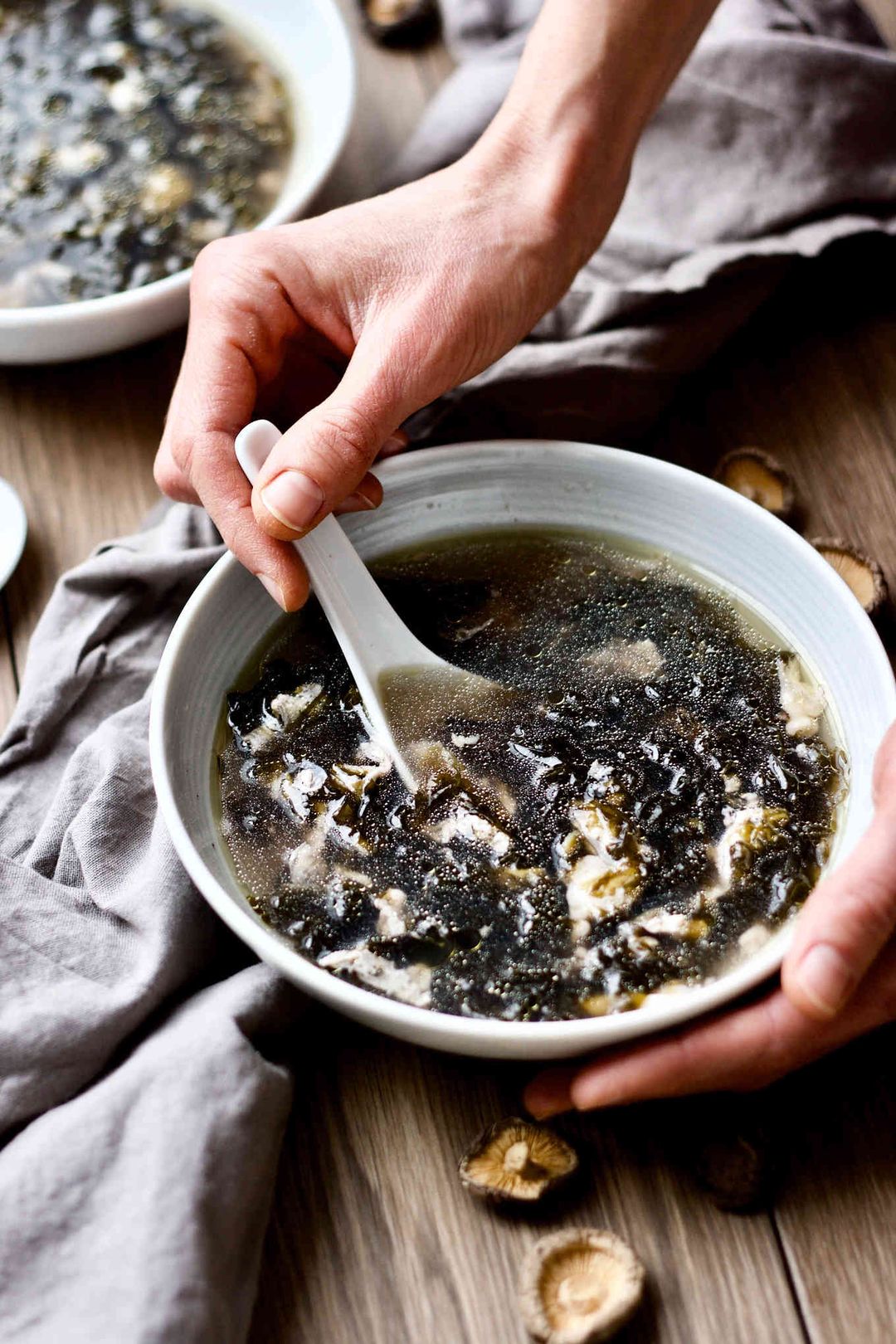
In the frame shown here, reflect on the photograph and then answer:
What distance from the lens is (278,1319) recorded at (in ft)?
3.14

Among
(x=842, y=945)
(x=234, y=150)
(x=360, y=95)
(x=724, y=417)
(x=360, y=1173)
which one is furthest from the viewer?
(x=360, y=95)

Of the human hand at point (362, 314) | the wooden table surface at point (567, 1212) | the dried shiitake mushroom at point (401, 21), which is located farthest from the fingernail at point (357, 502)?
the dried shiitake mushroom at point (401, 21)

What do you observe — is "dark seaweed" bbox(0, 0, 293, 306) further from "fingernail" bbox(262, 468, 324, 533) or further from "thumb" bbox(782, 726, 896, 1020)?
"thumb" bbox(782, 726, 896, 1020)

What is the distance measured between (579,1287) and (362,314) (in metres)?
0.85

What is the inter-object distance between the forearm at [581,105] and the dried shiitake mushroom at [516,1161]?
83cm

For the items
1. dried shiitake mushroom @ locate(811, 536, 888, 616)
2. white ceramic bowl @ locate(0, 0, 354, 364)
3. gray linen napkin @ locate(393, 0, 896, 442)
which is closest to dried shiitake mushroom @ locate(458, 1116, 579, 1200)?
dried shiitake mushroom @ locate(811, 536, 888, 616)

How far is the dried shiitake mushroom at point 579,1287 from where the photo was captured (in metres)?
0.91

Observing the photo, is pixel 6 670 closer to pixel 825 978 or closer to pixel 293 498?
pixel 293 498

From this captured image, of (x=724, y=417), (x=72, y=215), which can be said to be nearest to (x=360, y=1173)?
(x=724, y=417)

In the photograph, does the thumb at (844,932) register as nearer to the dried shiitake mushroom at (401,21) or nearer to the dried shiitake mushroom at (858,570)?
the dried shiitake mushroom at (858,570)

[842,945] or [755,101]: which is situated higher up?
[755,101]

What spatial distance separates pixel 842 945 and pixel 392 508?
58 cm

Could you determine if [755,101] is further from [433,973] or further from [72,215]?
[433,973]

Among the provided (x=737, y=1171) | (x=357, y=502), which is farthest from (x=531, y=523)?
(x=737, y=1171)
